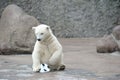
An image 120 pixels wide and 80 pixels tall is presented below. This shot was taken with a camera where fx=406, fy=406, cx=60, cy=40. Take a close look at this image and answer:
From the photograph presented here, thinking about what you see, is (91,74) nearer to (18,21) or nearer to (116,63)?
(116,63)

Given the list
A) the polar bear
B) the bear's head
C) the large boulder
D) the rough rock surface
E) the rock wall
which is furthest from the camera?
the rock wall

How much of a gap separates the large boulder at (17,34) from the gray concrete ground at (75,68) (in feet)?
1.86

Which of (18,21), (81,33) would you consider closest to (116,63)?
(18,21)

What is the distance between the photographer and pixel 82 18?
17688mm

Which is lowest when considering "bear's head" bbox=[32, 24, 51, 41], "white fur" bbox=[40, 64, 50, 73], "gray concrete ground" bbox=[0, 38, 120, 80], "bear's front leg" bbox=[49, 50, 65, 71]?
"gray concrete ground" bbox=[0, 38, 120, 80]

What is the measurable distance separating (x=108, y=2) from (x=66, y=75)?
36.7ft

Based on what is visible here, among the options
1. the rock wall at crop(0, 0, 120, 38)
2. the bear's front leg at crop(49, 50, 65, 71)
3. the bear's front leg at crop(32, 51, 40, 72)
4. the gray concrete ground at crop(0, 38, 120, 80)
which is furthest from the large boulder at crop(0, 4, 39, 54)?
the rock wall at crop(0, 0, 120, 38)

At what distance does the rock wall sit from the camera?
1756 centimetres

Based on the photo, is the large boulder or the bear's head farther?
the large boulder

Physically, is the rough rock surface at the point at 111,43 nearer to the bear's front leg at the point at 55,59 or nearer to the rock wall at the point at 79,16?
Result: the bear's front leg at the point at 55,59

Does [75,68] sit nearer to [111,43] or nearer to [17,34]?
[111,43]

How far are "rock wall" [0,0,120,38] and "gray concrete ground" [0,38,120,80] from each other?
6.75 m

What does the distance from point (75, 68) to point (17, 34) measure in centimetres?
362

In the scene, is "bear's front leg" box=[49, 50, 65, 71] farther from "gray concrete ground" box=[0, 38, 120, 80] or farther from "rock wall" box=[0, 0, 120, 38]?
"rock wall" box=[0, 0, 120, 38]
